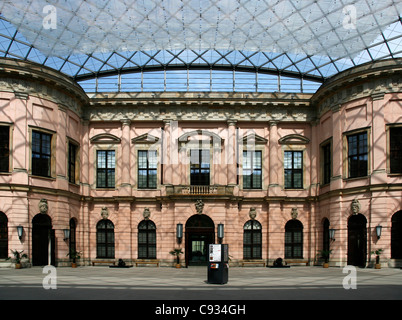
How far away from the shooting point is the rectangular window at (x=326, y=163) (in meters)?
40.8

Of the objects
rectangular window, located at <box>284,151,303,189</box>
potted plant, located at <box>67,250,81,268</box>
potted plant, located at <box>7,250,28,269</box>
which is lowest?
potted plant, located at <box>67,250,81,268</box>

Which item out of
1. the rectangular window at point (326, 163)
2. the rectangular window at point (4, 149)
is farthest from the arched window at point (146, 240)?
the rectangular window at point (326, 163)

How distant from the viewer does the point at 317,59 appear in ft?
155

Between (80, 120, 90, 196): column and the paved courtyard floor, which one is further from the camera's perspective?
(80, 120, 90, 196): column

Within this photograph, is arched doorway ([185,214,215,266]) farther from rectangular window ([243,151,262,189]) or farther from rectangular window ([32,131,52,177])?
rectangular window ([32,131,52,177])

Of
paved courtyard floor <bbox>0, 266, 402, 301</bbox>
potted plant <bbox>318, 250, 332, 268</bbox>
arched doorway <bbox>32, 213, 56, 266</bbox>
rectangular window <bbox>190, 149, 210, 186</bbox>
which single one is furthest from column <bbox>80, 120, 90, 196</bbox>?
potted plant <bbox>318, 250, 332, 268</bbox>

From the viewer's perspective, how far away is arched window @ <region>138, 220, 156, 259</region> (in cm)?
4216

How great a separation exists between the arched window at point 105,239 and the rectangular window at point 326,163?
18.5 meters

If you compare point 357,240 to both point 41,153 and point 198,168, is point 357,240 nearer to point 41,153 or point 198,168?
point 198,168

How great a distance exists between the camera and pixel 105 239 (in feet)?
139

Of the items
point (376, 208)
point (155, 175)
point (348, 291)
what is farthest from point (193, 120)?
point (348, 291)

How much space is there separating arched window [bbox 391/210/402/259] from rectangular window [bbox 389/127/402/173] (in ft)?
10.2

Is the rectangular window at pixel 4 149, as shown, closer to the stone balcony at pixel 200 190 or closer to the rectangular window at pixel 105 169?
the rectangular window at pixel 105 169

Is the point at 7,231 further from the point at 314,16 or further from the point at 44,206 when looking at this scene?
the point at 314,16
